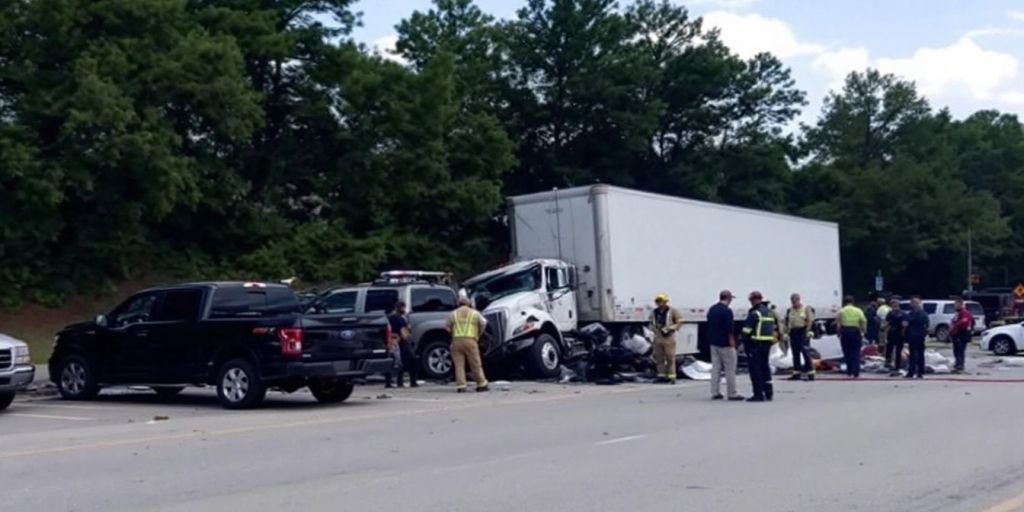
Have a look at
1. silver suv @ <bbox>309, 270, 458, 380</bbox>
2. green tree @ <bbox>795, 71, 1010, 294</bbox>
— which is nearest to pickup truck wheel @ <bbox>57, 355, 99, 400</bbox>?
silver suv @ <bbox>309, 270, 458, 380</bbox>

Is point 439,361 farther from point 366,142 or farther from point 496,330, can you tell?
point 366,142

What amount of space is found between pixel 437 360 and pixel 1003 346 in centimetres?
2104

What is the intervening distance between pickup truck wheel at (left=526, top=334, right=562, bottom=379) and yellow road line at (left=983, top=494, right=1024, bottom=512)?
1656 cm

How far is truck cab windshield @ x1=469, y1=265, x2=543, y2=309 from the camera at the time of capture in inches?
1124

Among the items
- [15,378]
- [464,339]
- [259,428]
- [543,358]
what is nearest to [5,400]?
[15,378]

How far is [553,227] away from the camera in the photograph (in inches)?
1173

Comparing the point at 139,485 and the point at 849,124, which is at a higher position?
the point at 849,124

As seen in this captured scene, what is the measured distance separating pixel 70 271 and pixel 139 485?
102 feet

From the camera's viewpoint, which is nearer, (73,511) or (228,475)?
(73,511)

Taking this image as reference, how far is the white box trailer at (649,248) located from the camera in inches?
1148

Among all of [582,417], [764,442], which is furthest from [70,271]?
[764,442]

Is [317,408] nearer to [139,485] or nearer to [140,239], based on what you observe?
[139,485]

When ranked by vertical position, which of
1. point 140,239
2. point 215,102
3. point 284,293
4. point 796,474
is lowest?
point 796,474

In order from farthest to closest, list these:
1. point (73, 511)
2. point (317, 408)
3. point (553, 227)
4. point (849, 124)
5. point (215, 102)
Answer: point (849, 124), point (215, 102), point (553, 227), point (317, 408), point (73, 511)
